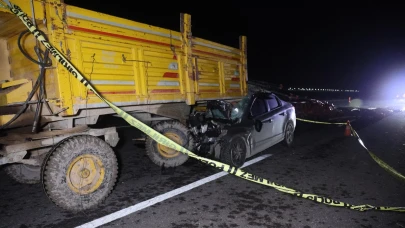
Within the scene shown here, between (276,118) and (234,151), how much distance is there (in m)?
1.91

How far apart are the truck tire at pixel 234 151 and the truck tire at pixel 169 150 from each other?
0.80 meters

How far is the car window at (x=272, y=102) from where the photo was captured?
6.28 m


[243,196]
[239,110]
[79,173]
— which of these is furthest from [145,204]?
[239,110]

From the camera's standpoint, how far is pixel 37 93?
12.2 ft

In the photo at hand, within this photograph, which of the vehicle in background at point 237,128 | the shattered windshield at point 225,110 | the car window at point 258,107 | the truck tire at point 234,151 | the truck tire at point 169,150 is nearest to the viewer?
the truck tire at point 234,151

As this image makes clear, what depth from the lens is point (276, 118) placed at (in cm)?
627

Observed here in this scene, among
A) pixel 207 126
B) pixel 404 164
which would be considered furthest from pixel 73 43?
pixel 404 164

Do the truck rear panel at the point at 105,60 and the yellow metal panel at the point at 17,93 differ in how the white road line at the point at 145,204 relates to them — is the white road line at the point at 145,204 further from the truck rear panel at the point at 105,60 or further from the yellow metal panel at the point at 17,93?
the yellow metal panel at the point at 17,93

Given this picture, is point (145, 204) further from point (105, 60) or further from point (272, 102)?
point (272, 102)

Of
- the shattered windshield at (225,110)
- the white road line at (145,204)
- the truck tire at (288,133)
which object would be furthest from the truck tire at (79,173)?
the truck tire at (288,133)

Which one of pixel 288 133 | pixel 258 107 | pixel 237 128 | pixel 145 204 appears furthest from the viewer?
pixel 288 133

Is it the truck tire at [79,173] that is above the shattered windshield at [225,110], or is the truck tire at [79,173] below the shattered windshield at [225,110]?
below

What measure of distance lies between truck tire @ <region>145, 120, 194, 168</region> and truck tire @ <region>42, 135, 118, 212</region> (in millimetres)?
1511

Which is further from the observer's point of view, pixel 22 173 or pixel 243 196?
pixel 22 173
